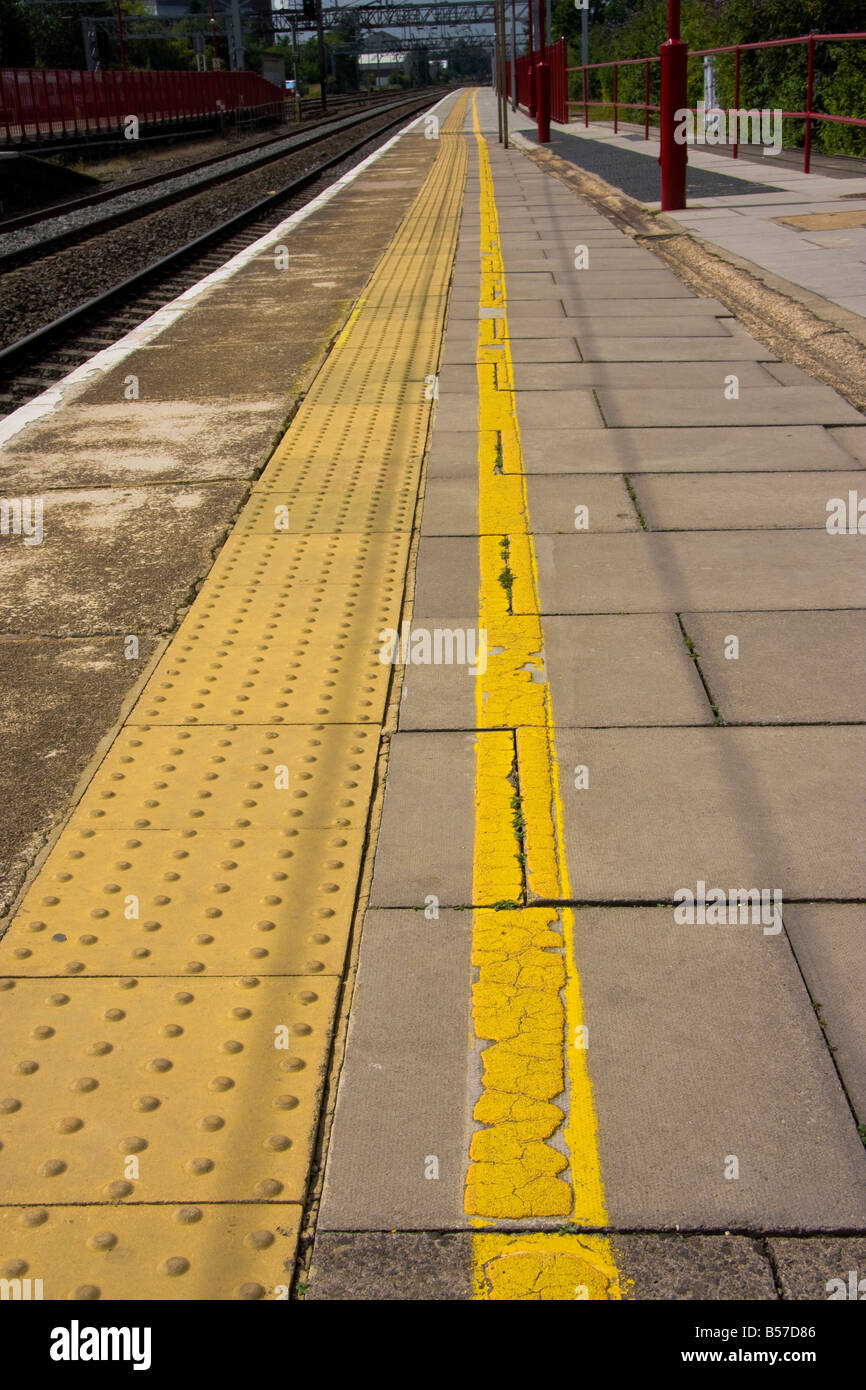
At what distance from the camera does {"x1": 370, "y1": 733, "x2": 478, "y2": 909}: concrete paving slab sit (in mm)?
2834

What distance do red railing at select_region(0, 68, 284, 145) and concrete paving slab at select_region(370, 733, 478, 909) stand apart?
31.7m

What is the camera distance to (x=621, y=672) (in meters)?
3.84

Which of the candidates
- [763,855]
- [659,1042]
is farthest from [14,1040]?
[763,855]

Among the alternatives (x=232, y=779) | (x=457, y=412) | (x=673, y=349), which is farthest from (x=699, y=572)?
(x=673, y=349)

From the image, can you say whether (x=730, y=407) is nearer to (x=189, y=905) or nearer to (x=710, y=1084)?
(x=189, y=905)

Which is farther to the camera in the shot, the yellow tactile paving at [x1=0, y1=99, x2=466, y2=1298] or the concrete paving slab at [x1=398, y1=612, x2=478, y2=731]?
the concrete paving slab at [x1=398, y1=612, x2=478, y2=731]

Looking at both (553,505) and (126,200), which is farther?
(126,200)

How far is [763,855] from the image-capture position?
289 cm

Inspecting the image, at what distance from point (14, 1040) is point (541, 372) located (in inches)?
239

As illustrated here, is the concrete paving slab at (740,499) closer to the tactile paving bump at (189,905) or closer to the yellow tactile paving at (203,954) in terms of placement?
the yellow tactile paving at (203,954)

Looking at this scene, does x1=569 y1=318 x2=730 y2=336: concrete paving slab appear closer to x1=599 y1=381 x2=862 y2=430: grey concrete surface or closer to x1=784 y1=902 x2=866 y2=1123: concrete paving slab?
x1=599 y1=381 x2=862 y2=430: grey concrete surface

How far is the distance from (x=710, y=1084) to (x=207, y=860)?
1.28 metres

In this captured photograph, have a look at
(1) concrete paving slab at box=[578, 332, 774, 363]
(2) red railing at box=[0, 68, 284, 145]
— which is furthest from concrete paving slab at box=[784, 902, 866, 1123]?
(2) red railing at box=[0, 68, 284, 145]

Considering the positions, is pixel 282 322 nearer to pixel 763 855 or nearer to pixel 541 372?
pixel 541 372
